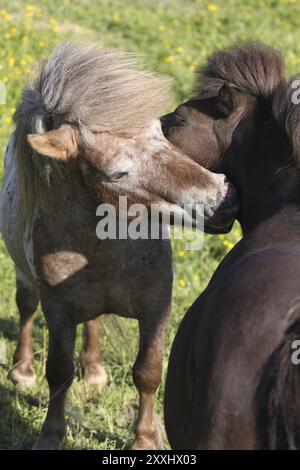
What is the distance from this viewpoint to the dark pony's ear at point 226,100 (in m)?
4.05

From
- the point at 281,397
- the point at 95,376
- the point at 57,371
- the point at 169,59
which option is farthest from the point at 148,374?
the point at 169,59

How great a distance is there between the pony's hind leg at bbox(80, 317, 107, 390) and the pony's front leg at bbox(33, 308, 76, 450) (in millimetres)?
787

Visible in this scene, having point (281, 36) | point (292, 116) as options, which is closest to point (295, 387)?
point (292, 116)

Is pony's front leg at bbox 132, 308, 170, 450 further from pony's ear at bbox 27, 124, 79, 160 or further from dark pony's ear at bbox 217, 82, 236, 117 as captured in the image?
dark pony's ear at bbox 217, 82, 236, 117

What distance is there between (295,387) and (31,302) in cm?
364

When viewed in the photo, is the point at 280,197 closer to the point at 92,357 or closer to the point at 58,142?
the point at 58,142

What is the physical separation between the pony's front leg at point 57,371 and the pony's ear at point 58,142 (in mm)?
1023

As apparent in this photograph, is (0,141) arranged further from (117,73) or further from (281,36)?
(281,36)

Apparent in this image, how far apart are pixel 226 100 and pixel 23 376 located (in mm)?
2713

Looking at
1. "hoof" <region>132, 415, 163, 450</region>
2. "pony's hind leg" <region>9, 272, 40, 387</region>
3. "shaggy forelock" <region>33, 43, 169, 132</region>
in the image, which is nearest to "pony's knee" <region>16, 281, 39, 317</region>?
"pony's hind leg" <region>9, 272, 40, 387</region>

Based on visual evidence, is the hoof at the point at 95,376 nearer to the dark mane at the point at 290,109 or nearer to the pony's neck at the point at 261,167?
the pony's neck at the point at 261,167

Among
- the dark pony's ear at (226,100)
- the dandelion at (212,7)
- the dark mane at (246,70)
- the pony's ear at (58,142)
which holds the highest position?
the dandelion at (212,7)

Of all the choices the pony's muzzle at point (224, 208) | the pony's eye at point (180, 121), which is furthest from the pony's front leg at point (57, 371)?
the pony's eye at point (180, 121)

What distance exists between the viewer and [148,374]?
4.83 m
